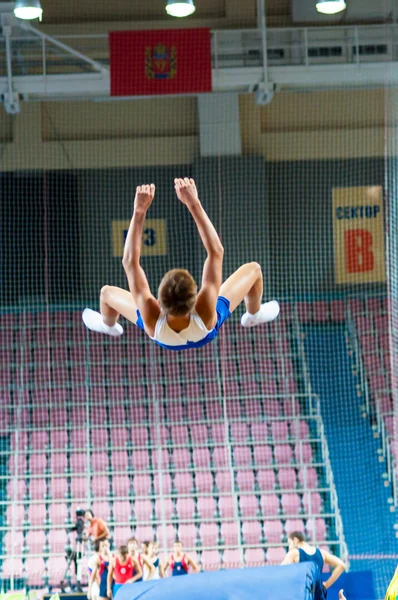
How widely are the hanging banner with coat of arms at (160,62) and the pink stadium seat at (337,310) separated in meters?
4.04

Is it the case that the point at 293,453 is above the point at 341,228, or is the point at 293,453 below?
below

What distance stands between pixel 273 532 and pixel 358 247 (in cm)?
426

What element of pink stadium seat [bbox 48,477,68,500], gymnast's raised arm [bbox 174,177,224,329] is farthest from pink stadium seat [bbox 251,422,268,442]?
gymnast's raised arm [bbox 174,177,224,329]

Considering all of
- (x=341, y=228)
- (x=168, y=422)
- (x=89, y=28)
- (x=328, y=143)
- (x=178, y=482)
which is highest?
(x=89, y=28)

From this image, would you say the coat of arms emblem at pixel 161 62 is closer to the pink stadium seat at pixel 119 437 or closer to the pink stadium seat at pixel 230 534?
the pink stadium seat at pixel 119 437

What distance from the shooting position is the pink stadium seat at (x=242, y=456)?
12.1 metres

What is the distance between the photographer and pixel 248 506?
11.7 metres

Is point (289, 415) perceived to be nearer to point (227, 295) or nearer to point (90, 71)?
point (90, 71)

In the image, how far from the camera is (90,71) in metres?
12.2

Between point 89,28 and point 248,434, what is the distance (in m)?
5.63

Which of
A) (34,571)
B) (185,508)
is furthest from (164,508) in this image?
(34,571)

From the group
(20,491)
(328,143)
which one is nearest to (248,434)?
(20,491)

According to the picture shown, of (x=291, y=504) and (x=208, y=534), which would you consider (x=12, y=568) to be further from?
(x=291, y=504)

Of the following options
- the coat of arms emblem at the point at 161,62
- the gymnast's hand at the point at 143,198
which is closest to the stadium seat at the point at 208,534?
the coat of arms emblem at the point at 161,62
